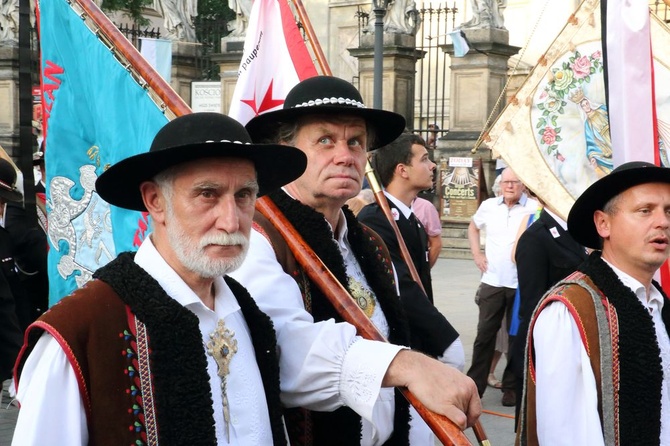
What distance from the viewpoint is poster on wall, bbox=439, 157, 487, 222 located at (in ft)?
59.7

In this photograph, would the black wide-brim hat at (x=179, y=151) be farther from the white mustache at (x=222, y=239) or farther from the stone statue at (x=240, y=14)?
the stone statue at (x=240, y=14)

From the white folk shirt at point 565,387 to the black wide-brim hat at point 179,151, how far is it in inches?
49.6

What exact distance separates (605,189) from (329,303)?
1148 millimetres

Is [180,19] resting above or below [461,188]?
above

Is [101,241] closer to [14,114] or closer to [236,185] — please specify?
[236,185]

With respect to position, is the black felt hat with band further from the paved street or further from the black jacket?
the black jacket

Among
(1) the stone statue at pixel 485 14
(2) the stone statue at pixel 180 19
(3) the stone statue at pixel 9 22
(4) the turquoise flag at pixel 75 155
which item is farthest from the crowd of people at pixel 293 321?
(3) the stone statue at pixel 9 22

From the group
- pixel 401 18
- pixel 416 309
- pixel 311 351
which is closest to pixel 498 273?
pixel 416 309

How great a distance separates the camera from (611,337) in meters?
3.42

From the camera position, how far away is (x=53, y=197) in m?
3.82

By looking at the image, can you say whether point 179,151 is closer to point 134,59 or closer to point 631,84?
point 134,59

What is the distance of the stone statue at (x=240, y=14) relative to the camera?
22.2 metres

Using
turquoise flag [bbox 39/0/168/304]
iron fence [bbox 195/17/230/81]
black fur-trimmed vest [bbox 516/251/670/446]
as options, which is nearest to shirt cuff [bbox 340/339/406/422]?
black fur-trimmed vest [bbox 516/251/670/446]

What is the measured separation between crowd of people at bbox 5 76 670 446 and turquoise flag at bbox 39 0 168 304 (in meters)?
0.59
